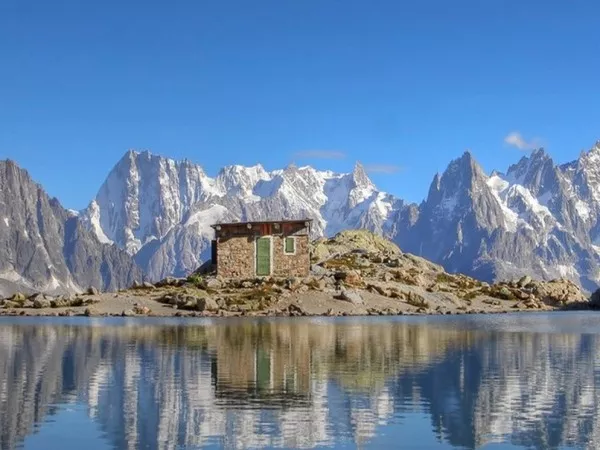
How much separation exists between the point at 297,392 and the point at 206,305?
54.8 m

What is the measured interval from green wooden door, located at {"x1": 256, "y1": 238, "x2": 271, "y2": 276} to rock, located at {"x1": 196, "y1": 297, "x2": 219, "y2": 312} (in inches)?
511

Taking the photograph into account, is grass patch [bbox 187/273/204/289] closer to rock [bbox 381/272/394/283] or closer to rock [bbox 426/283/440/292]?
rock [bbox 381/272/394/283]

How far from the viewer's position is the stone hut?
96938 millimetres

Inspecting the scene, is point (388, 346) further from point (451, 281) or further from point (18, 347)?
point (451, 281)


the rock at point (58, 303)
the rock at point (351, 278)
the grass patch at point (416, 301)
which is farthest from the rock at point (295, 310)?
the rock at point (58, 303)

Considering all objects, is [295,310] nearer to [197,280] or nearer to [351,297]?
[351,297]

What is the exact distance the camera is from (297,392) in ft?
Result: 96.5

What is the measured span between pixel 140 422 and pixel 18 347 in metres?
25.2

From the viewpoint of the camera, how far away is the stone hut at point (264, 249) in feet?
318

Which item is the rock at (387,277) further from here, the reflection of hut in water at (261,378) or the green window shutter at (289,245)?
the reflection of hut in water at (261,378)

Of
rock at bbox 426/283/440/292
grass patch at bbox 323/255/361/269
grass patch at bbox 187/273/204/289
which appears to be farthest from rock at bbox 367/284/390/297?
grass patch at bbox 187/273/204/289

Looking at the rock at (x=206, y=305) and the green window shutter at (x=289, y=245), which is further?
the green window shutter at (x=289, y=245)

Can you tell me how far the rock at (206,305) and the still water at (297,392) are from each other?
97.9 ft

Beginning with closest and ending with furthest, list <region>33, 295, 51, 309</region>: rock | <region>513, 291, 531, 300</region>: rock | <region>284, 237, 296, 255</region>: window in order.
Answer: <region>33, 295, 51, 309</region>: rock
<region>284, 237, 296, 255</region>: window
<region>513, 291, 531, 300</region>: rock
